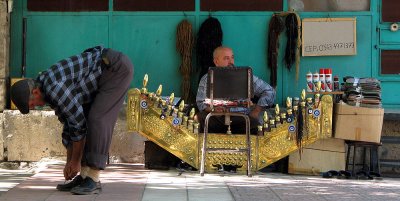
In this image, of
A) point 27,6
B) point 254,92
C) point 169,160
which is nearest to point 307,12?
point 254,92

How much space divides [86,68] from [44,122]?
9.73 feet

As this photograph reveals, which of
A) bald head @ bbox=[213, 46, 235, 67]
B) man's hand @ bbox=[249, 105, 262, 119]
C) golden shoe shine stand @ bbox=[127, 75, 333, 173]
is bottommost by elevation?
golden shoe shine stand @ bbox=[127, 75, 333, 173]

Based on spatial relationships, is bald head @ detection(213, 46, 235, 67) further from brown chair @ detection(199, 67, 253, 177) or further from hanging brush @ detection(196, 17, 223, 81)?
hanging brush @ detection(196, 17, 223, 81)

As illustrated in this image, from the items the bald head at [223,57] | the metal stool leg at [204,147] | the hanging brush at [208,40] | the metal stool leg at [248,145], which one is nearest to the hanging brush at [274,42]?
the hanging brush at [208,40]

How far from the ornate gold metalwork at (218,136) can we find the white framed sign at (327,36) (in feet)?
4.18

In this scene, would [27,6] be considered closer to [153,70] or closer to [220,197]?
[153,70]

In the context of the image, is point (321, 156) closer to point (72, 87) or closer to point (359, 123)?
point (359, 123)

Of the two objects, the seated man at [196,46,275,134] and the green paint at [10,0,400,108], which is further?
the green paint at [10,0,400,108]

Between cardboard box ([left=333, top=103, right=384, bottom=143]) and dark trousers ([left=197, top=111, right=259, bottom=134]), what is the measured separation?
904 millimetres

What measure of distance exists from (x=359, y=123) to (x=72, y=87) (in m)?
3.33

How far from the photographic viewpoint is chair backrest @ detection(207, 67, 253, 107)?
282 inches

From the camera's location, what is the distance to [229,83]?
7.20 metres

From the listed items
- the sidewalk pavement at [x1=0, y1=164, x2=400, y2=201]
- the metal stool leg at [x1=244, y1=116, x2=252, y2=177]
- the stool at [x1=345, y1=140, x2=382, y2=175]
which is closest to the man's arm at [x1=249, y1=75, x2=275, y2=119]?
the metal stool leg at [x1=244, y1=116, x2=252, y2=177]

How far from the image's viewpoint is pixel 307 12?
8.63 m
